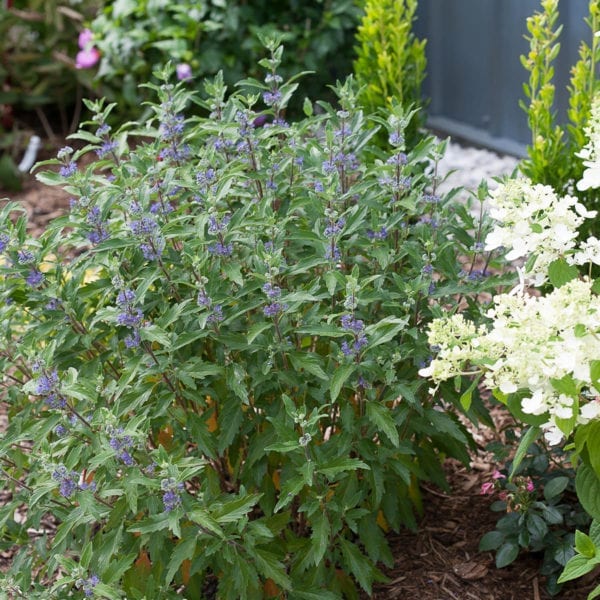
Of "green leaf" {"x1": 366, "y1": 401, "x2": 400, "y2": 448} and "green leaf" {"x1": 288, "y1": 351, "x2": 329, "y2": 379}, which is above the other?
"green leaf" {"x1": 288, "y1": 351, "x2": 329, "y2": 379}

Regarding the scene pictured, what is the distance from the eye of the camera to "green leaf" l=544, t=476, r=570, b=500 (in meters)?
2.80

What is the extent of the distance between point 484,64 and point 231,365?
14.9 ft

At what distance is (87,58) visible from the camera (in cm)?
661

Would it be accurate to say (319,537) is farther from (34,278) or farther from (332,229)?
(34,278)

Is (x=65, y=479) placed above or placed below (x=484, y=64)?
above

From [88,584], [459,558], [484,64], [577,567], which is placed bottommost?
[484,64]

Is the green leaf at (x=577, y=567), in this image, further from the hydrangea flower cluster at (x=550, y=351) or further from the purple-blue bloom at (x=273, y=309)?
the purple-blue bloom at (x=273, y=309)

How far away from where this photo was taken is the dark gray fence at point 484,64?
5.67 meters

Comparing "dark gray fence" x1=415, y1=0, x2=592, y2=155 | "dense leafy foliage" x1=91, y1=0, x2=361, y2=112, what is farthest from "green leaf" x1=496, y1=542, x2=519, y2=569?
"dense leafy foliage" x1=91, y1=0, x2=361, y2=112

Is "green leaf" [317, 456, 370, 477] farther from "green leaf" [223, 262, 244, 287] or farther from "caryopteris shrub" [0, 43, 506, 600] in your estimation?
"green leaf" [223, 262, 244, 287]

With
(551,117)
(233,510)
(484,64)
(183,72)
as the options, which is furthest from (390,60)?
(233,510)

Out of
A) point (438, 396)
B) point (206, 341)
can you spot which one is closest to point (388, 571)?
point (438, 396)

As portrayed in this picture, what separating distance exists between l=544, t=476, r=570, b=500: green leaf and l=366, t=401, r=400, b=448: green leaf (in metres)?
0.60

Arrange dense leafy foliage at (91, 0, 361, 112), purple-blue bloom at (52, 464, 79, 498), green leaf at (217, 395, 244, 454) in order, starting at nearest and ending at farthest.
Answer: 1. purple-blue bloom at (52, 464, 79, 498)
2. green leaf at (217, 395, 244, 454)
3. dense leafy foliage at (91, 0, 361, 112)
